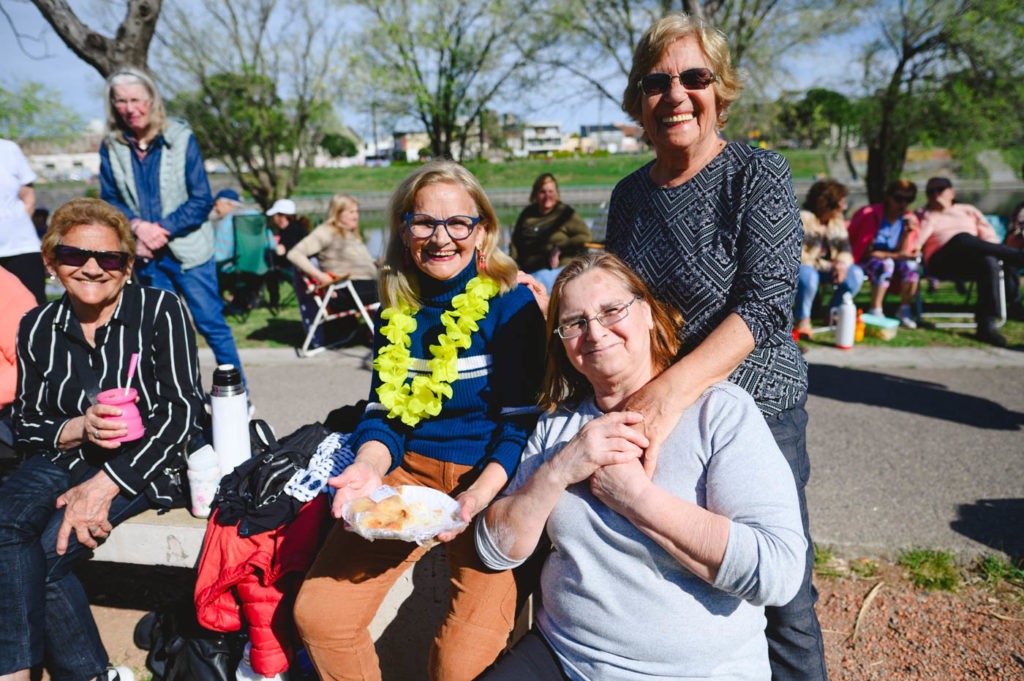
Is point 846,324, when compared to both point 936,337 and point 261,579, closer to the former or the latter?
point 936,337

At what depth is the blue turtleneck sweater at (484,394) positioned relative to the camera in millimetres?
2357

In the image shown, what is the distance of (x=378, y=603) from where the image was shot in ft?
7.29

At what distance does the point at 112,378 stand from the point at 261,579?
1.06 meters

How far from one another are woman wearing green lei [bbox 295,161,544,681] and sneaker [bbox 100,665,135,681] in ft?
3.58

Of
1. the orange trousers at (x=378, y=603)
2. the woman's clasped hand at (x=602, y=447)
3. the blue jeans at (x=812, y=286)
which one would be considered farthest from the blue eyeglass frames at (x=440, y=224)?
the blue jeans at (x=812, y=286)

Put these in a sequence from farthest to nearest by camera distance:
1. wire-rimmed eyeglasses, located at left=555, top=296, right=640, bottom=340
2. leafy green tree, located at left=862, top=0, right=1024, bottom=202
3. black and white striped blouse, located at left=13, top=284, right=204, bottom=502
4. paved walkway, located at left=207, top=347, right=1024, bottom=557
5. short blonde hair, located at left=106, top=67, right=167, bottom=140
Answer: leafy green tree, located at left=862, top=0, right=1024, bottom=202
short blonde hair, located at left=106, top=67, right=167, bottom=140
paved walkway, located at left=207, top=347, right=1024, bottom=557
black and white striped blouse, located at left=13, top=284, right=204, bottom=502
wire-rimmed eyeglasses, located at left=555, top=296, right=640, bottom=340

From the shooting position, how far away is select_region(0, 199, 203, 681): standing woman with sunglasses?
8.39 ft

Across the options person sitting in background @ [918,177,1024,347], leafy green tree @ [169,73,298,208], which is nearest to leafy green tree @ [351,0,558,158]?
leafy green tree @ [169,73,298,208]

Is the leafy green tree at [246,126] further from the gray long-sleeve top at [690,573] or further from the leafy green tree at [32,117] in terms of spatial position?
the gray long-sleeve top at [690,573]

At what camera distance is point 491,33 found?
21.2 metres

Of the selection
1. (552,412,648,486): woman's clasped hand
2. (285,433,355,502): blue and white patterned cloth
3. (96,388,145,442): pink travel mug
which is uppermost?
(552,412,648,486): woman's clasped hand

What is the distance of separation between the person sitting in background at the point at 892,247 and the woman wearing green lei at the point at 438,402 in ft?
23.9

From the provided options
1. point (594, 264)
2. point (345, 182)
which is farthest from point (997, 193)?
point (594, 264)

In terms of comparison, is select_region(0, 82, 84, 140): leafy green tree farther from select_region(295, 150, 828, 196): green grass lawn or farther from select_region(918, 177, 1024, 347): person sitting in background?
select_region(918, 177, 1024, 347): person sitting in background
